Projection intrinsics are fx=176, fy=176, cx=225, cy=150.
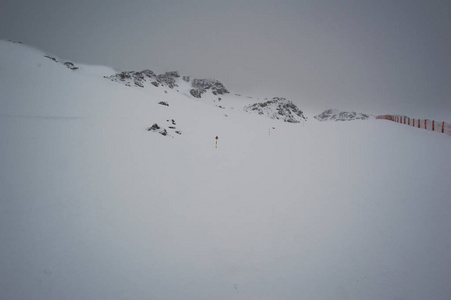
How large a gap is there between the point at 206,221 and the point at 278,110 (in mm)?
184740

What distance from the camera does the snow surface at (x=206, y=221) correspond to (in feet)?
14.3

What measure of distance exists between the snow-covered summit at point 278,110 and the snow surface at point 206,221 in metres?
166

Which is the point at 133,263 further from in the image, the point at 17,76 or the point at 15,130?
the point at 17,76

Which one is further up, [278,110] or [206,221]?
[278,110]

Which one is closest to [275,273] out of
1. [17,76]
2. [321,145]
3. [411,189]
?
[411,189]

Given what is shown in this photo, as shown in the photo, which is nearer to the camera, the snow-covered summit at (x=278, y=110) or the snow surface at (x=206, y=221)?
the snow surface at (x=206, y=221)

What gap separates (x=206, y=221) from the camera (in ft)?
20.6

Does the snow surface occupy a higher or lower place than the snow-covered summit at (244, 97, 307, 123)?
lower

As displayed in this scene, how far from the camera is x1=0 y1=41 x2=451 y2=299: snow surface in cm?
435

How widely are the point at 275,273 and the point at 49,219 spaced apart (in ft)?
22.6

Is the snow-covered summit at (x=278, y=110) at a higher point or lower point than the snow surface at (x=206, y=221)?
higher

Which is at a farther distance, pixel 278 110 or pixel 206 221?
pixel 278 110

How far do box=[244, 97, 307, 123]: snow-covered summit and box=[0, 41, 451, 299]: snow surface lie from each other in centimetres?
16600

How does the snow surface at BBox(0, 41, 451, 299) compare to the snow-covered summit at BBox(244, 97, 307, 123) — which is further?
the snow-covered summit at BBox(244, 97, 307, 123)
